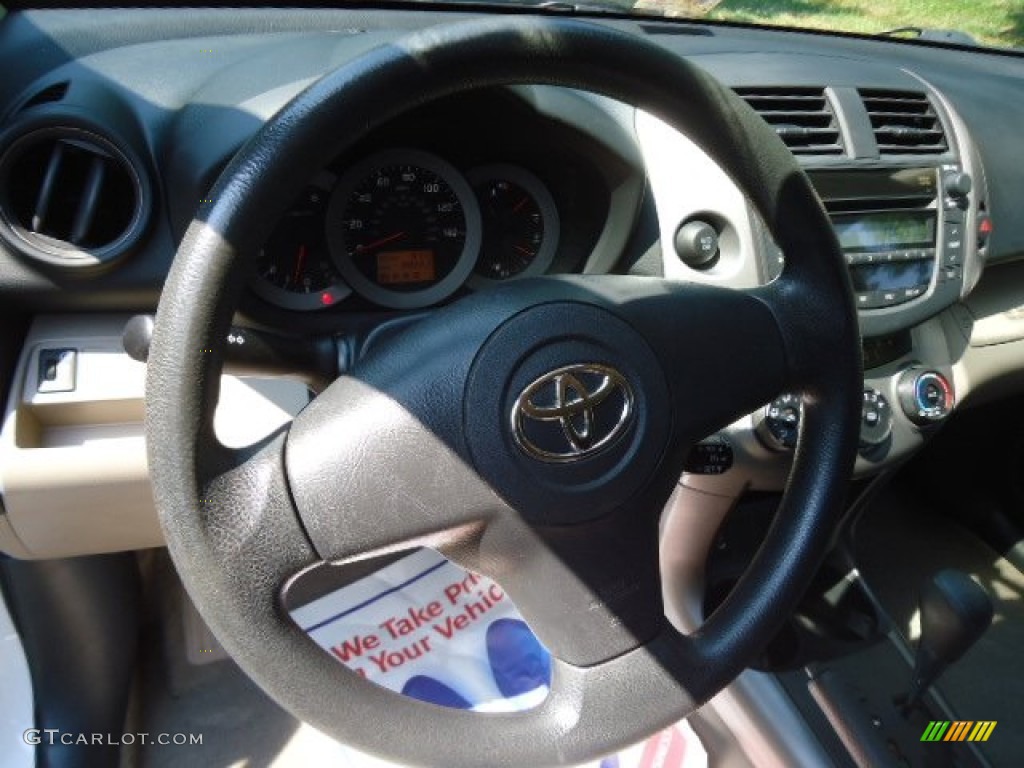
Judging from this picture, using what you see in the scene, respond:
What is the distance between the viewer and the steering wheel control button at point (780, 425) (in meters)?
1.24

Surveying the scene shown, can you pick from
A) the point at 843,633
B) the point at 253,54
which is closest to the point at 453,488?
the point at 253,54

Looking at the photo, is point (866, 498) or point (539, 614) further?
point (866, 498)

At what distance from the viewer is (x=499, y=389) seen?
860mm

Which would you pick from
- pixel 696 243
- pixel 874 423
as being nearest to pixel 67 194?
pixel 696 243

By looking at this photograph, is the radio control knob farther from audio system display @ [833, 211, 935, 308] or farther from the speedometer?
the speedometer

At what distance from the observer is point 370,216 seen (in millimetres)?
1243

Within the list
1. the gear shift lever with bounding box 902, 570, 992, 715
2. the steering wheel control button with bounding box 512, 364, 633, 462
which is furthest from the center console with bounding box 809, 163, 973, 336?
the steering wheel control button with bounding box 512, 364, 633, 462

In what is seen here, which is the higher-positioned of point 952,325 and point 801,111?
point 801,111

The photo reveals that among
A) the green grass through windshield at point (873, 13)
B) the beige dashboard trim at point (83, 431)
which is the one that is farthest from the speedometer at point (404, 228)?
the green grass through windshield at point (873, 13)

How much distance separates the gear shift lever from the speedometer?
856mm

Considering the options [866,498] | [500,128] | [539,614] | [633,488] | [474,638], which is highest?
[500,128]

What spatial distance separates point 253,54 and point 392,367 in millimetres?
610

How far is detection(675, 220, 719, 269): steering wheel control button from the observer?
1.25m

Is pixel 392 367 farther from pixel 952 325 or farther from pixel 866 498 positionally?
pixel 952 325
